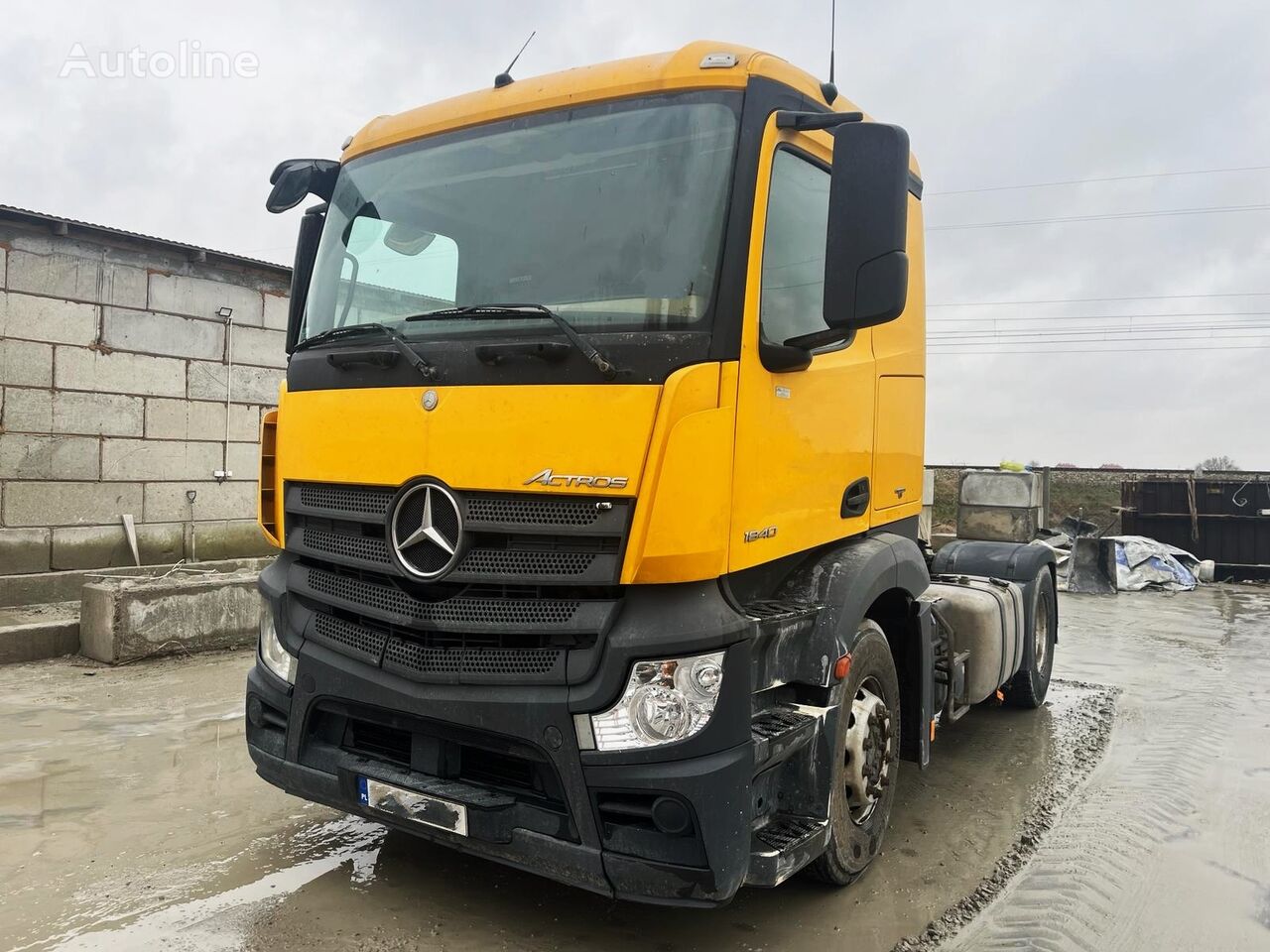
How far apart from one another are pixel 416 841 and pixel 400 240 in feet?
7.87

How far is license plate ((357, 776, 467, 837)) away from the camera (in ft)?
9.41

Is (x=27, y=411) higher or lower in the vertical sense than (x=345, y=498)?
higher

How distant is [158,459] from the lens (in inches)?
374

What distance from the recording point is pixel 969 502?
7.46 meters

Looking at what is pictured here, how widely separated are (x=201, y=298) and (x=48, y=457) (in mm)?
2229

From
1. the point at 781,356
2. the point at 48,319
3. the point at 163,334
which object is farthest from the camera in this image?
the point at 163,334

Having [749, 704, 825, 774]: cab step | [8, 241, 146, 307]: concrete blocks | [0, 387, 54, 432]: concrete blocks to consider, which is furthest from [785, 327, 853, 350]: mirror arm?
[8, 241, 146, 307]: concrete blocks

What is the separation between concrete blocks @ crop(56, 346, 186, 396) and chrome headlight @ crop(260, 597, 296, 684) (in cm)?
667

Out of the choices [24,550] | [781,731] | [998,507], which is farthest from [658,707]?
[24,550]

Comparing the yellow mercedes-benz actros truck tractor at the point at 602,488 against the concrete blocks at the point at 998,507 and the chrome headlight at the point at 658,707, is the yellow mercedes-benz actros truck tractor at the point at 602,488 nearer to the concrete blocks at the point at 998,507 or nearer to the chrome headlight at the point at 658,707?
the chrome headlight at the point at 658,707

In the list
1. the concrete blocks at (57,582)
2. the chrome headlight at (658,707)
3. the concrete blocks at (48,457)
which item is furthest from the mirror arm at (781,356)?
the concrete blocks at (48,457)

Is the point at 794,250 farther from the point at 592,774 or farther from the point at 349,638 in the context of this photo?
the point at 349,638

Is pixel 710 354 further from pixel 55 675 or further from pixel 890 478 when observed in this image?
pixel 55 675

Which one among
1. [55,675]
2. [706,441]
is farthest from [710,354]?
[55,675]
